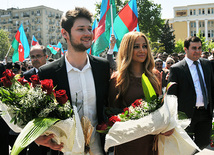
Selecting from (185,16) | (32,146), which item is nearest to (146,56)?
(32,146)

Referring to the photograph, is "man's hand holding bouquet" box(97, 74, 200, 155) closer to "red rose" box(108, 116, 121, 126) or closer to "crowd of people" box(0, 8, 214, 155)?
"red rose" box(108, 116, 121, 126)

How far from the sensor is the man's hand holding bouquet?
255 cm

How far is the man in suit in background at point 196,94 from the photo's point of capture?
4.80 metres

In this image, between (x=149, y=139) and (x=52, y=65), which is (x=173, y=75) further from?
(x=52, y=65)

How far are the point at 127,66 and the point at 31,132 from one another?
1591 mm

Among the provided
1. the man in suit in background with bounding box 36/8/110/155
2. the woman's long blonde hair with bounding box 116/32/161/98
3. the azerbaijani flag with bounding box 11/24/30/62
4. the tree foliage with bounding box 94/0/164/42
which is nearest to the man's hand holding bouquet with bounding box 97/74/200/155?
the man in suit in background with bounding box 36/8/110/155

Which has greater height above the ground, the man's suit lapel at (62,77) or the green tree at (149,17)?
the green tree at (149,17)

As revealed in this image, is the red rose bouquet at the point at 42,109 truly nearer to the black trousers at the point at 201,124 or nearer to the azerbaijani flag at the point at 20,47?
the black trousers at the point at 201,124

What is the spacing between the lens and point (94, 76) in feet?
10.2

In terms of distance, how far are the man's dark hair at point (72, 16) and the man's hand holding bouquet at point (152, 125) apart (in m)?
1.01

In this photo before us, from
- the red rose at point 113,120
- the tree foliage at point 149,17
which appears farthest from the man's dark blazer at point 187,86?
the tree foliage at point 149,17

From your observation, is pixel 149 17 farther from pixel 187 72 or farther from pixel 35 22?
pixel 35 22

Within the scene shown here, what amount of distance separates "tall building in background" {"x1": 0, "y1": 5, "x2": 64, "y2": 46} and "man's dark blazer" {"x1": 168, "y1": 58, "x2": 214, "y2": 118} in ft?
296

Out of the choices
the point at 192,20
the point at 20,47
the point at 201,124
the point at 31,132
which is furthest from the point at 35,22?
the point at 31,132
